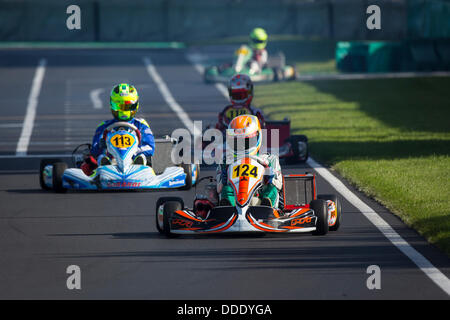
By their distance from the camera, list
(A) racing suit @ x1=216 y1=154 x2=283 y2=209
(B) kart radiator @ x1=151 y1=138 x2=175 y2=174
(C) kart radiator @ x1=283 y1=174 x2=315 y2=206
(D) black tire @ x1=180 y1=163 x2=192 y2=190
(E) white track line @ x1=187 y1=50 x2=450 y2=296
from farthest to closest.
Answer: (B) kart radiator @ x1=151 y1=138 x2=175 y2=174 → (D) black tire @ x1=180 y1=163 x2=192 y2=190 → (C) kart radiator @ x1=283 y1=174 x2=315 y2=206 → (A) racing suit @ x1=216 y1=154 x2=283 y2=209 → (E) white track line @ x1=187 y1=50 x2=450 y2=296

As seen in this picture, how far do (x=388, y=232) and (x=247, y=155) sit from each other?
64.2 inches

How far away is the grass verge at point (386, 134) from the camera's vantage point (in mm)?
12680

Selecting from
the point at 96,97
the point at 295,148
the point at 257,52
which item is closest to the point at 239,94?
the point at 295,148

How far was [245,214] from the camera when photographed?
10.8 meters

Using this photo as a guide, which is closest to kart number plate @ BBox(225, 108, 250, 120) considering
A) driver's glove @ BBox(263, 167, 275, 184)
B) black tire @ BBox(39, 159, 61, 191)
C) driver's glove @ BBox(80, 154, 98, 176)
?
driver's glove @ BBox(80, 154, 98, 176)

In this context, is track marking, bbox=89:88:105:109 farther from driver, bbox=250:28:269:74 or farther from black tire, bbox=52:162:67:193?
black tire, bbox=52:162:67:193

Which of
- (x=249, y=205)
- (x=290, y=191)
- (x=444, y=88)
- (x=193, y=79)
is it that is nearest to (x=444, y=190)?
(x=290, y=191)

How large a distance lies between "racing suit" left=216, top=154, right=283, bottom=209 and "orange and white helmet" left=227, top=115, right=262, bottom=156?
16 centimetres

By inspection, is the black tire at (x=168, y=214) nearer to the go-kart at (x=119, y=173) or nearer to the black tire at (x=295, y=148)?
the go-kart at (x=119, y=173)

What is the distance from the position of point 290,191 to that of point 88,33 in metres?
38.5

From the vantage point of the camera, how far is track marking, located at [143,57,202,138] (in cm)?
2269

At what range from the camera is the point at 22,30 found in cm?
4891

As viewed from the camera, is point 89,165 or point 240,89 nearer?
point 89,165

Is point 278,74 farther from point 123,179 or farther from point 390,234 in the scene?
point 390,234
